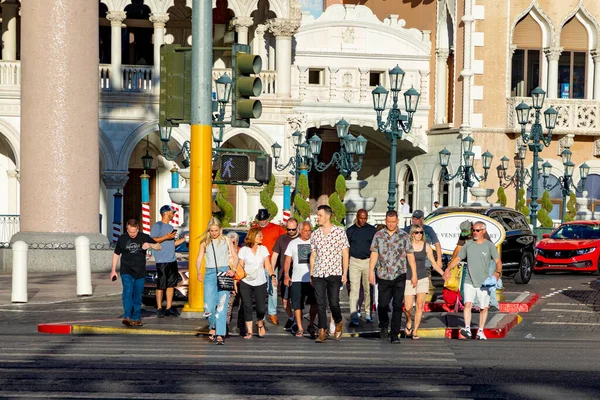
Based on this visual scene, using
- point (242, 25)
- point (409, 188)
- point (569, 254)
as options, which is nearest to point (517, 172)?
point (409, 188)

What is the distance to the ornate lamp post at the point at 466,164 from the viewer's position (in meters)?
46.5

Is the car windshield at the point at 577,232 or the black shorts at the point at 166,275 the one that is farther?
the car windshield at the point at 577,232

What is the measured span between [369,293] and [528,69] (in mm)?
35526

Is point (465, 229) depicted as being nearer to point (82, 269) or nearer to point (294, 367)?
point (294, 367)

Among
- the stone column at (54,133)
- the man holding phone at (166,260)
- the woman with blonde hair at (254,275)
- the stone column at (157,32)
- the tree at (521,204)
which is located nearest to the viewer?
the woman with blonde hair at (254,275)

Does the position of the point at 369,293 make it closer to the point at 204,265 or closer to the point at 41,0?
the point at 204,265

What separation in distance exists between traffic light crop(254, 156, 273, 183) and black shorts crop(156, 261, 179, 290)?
3032 millimetres

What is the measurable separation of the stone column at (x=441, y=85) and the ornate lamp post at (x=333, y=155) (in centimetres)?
696

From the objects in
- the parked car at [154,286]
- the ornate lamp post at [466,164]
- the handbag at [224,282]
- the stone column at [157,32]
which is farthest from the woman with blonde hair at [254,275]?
the stone column at [157,32]

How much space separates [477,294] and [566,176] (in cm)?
3209

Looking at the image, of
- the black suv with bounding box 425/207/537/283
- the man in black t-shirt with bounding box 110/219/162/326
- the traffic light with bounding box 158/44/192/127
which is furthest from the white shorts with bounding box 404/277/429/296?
the black suv with bounding box 425/207/537/283

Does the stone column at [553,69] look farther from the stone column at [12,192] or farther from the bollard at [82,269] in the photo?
the bollard at [82,269]

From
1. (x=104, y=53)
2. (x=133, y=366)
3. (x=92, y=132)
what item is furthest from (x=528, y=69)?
(x=133, y=366)

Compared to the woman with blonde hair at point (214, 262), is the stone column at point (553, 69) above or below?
above
